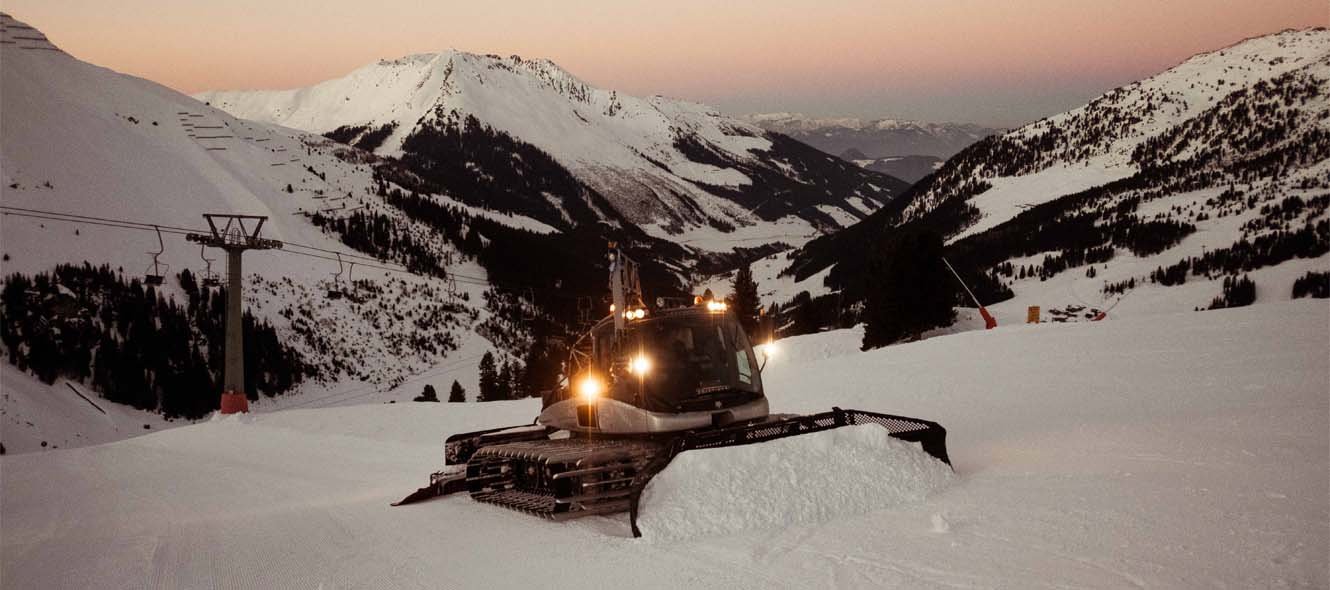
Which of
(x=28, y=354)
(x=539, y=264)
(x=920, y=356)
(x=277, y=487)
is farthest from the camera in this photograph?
(x=539, y=264)

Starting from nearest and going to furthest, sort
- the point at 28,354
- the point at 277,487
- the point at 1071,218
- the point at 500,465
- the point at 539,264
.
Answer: the point at 500,465, the point at 277,487, the point at 28,354, the point at 1071,218, the point at 539,264

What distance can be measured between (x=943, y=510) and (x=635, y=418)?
4418mm

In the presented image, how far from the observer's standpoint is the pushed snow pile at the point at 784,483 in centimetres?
933

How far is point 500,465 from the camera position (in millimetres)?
13422

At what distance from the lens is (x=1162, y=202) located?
124625 mm

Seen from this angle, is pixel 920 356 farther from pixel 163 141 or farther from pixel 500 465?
pixel 163 141

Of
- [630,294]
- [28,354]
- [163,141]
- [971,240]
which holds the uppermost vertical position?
[163,141]

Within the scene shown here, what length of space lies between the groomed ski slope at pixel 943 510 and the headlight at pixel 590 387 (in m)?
2.17

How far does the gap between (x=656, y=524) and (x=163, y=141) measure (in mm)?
178317

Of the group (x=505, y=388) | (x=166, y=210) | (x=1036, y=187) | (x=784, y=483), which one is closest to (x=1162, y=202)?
(x=1036, y=187)

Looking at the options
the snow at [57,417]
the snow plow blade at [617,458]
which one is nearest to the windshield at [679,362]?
the snow plow blade at [617,458]

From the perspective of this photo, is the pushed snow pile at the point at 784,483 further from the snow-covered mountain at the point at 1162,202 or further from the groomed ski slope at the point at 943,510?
the snow-covered mountain at the point at 1162,202

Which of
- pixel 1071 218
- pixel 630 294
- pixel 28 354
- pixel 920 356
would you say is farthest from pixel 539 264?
pixel 630 294

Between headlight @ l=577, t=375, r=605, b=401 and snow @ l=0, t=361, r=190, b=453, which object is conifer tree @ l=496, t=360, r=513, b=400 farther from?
headlight @ l=577, t=375, r=605, b=401
